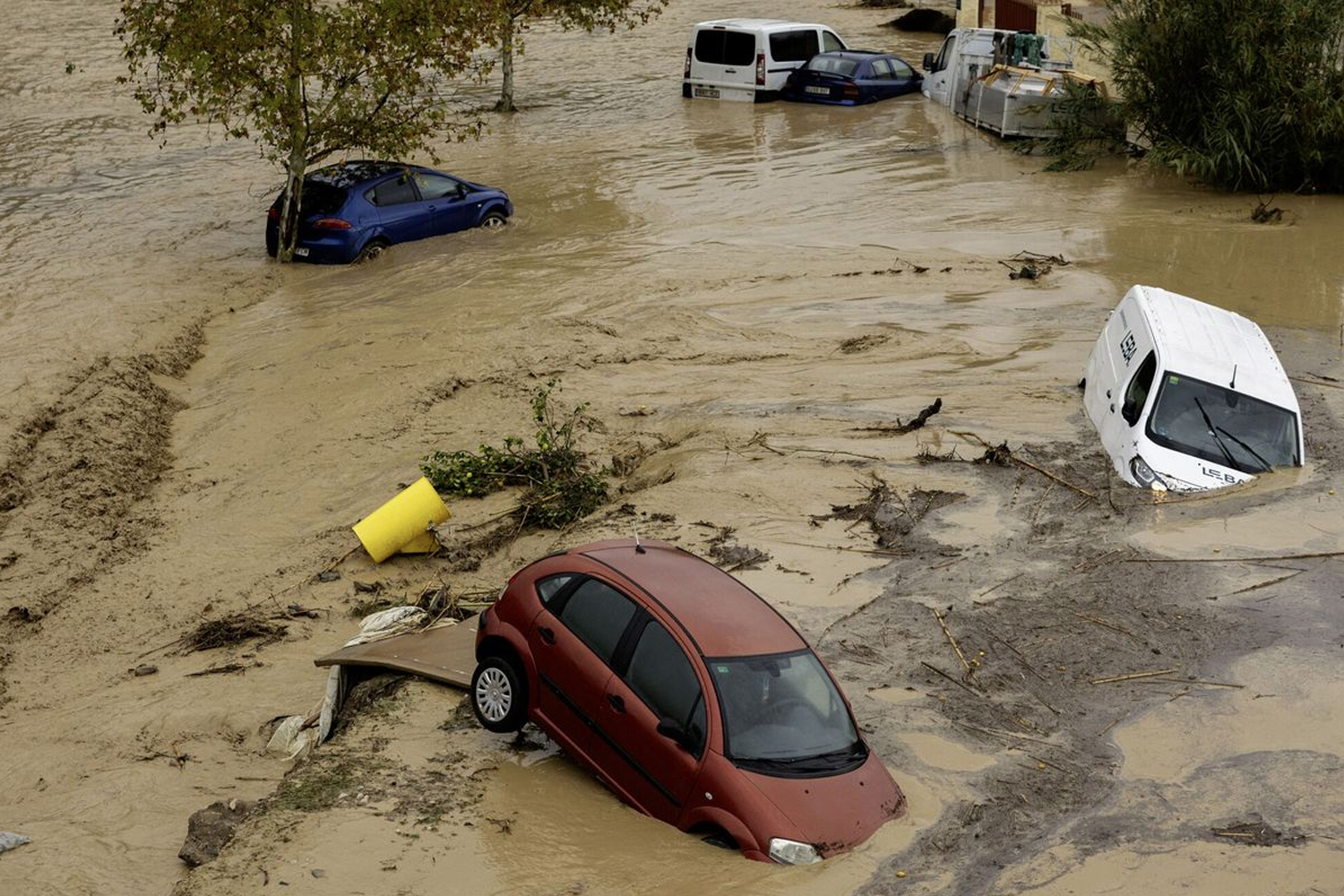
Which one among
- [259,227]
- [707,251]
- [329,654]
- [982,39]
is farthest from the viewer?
[982,39]

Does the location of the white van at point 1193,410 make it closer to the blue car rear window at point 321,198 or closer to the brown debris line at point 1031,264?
the brown debris line at point 1031,264

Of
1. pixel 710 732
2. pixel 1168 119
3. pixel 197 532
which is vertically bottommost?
pixel 197 532

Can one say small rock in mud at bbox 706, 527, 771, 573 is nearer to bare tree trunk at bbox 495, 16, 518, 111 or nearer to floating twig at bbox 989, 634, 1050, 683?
floating twig at bbox 989, 634, 1050, 683

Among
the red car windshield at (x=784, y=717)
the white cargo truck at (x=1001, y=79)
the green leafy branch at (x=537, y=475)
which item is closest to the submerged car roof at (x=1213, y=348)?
the green leafy branch at (x=537, y=475)

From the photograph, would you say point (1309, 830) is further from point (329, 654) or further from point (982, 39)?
point (982, 39)

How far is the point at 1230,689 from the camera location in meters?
8.84

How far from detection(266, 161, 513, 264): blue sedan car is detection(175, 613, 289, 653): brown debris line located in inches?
384

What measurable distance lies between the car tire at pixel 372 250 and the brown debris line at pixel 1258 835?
14.6 metres

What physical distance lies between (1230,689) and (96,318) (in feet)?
45.4

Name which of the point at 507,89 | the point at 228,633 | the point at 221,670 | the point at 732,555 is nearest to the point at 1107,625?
the point at 732,555

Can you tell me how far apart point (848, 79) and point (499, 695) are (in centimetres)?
2341

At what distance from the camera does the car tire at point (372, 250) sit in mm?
19438

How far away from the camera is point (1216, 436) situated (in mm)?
11867

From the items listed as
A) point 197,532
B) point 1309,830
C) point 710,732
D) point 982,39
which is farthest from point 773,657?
point 982,39
